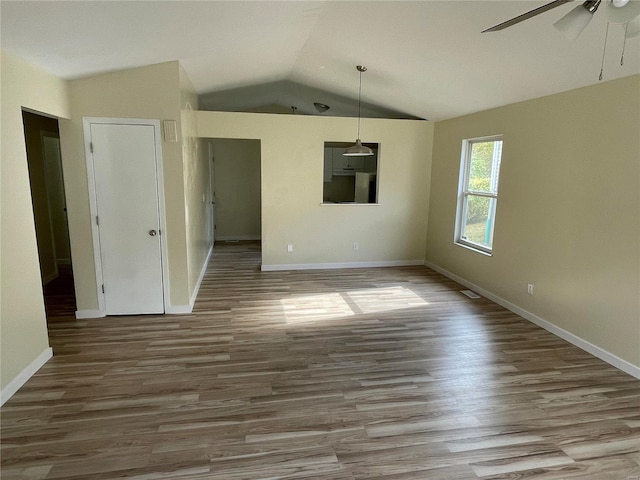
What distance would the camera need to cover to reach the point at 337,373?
289 cm

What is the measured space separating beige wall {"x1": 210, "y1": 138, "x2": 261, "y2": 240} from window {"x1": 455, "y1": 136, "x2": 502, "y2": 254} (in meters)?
4.70

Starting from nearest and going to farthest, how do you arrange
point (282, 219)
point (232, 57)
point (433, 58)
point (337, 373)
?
point (337, 373)
point (433, 58)
point (232, 57)
point (282, 219)

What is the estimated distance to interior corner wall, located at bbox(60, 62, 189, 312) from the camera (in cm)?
351

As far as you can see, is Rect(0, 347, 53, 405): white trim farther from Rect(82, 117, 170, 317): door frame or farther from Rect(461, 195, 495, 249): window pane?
Rect(461, 195, 495, 249): window pane

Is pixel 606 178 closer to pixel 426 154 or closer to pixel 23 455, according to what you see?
pixel 426 154

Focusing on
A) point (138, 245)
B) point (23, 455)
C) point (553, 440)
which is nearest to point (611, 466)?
point (553, 440)

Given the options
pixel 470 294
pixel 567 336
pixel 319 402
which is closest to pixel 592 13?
pixel 319 402

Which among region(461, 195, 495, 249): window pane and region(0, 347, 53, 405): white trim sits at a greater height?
region(461, 195, 495, 249): window pane

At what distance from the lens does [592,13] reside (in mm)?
1674

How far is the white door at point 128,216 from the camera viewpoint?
11.9ft

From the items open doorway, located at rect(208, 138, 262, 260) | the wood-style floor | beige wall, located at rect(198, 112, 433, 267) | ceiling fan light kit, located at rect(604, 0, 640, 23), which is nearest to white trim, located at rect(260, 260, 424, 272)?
beige wall, located at rect(198, 112, 433, 267)

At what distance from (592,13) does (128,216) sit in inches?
154

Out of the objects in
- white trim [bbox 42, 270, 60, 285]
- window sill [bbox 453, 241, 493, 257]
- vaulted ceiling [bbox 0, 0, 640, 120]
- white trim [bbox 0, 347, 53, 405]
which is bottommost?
white trim [bbox 0, 347, 53, 405]

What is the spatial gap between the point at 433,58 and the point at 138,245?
3.59m
